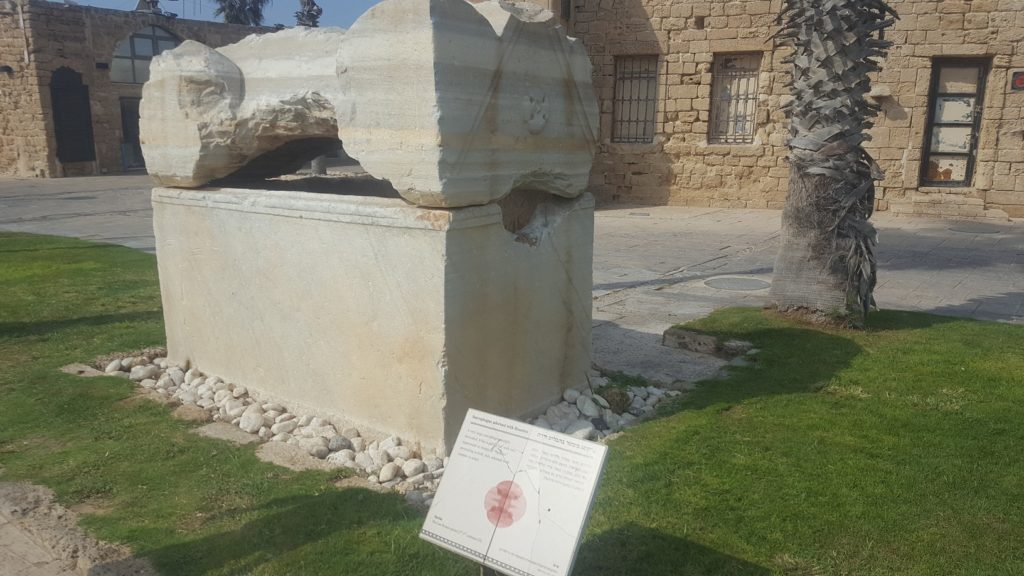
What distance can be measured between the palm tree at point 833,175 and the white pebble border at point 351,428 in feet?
6.22

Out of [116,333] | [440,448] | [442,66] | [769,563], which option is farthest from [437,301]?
[116,333]

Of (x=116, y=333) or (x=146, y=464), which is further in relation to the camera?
(x=116, y=333)

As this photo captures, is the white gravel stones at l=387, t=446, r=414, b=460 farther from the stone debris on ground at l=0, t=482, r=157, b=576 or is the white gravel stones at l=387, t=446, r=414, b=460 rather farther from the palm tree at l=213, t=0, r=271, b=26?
the palm tree at l=213, t=0, r=271, b=26

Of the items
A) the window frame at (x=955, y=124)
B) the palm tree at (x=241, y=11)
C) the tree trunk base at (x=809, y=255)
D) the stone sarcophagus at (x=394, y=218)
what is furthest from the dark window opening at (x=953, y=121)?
the palm tree at (x=241, y=11)

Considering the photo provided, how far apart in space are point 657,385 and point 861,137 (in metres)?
2.61

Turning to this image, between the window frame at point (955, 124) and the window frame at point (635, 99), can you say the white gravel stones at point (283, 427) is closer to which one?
the window frame at point (635, 99)

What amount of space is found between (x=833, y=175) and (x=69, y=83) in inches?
806

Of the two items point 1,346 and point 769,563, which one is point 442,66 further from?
point 1,346

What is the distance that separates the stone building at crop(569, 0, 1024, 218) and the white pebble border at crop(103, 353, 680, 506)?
9358 mm

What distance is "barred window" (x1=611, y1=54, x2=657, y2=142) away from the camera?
1351 centimetres

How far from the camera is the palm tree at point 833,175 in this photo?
5340 mm

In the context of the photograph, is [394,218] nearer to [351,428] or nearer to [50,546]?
[351,428]

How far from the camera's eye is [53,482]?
10.3 ft

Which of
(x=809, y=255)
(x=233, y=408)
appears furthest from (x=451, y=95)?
(x=809, y=255)
